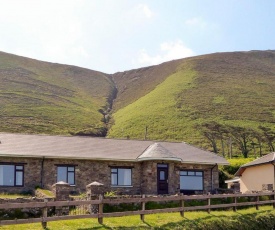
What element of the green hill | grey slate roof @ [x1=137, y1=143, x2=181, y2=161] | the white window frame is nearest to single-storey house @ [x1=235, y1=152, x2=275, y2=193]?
grey slate roof @ [x1=137, y1=143, x2=181, y2=161]

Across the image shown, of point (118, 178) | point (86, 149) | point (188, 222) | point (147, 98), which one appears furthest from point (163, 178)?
point (147, 98)

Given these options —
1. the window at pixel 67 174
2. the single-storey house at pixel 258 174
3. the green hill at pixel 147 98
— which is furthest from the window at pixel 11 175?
the green hill at pixel 147 98

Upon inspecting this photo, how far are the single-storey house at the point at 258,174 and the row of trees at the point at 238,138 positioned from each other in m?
21.8

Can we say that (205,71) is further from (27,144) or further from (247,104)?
(27,144)

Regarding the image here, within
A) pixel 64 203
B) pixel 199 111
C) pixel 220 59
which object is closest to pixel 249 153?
pixel 199 111

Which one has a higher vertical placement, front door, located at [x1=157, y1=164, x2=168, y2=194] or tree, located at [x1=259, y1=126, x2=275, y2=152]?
tree, located at [x1=259, y1=126, x2=275, y2=152]

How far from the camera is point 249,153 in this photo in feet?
201

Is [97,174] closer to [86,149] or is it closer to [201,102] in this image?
[86,149]

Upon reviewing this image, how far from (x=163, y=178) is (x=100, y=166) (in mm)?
4552

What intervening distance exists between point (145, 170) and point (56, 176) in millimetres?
6303

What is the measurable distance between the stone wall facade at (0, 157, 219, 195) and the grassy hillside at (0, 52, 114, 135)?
3971cm

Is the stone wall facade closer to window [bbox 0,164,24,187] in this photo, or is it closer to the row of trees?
window [bbox 0,164,24,187]

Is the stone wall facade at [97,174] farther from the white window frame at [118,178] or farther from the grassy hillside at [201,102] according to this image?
the grassy hillside at [201,102]

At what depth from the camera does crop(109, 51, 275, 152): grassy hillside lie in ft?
240
